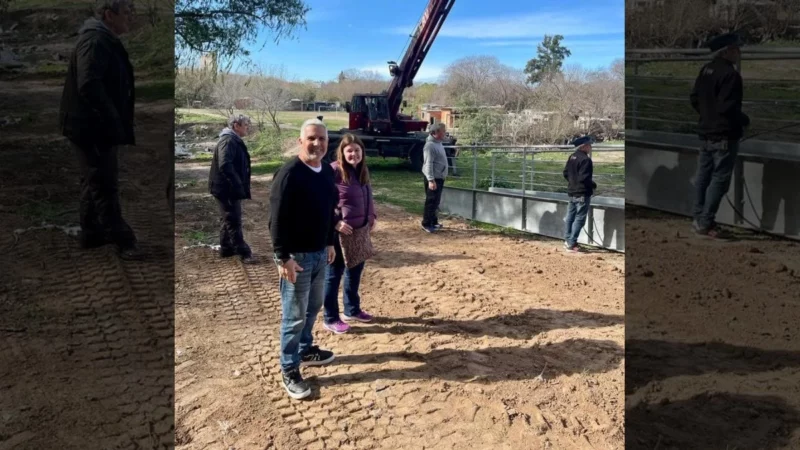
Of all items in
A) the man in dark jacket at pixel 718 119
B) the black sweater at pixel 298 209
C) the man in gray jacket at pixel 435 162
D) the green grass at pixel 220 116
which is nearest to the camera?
the man in dark jacket at pixel 718 119

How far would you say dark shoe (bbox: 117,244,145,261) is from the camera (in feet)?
4.13

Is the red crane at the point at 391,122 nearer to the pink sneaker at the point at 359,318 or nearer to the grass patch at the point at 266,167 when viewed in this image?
the grass patch at the point at 266,167

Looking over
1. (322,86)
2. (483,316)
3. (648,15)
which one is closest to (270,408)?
(483,316)

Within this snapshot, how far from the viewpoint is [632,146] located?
3.85 feet

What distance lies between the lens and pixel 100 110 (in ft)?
3.78

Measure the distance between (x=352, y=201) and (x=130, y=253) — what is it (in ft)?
6.75

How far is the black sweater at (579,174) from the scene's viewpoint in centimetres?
514

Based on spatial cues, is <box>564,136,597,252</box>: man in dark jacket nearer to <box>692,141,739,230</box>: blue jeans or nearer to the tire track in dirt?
<box>692,141,739,230</box>: blue jeans

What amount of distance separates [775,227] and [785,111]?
24 cm

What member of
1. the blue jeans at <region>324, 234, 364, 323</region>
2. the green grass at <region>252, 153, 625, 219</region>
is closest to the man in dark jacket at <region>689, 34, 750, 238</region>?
the blue jeans at <region>324, 234, 364, 323</region>

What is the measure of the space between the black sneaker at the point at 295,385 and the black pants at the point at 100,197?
1.57 meters

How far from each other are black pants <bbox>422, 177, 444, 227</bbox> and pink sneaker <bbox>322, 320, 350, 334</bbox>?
302 cm

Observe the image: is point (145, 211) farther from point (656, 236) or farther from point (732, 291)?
point (732, 291)

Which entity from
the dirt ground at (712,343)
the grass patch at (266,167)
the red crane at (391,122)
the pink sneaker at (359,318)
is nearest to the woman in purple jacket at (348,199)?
the pink sneaker at (359,318)
